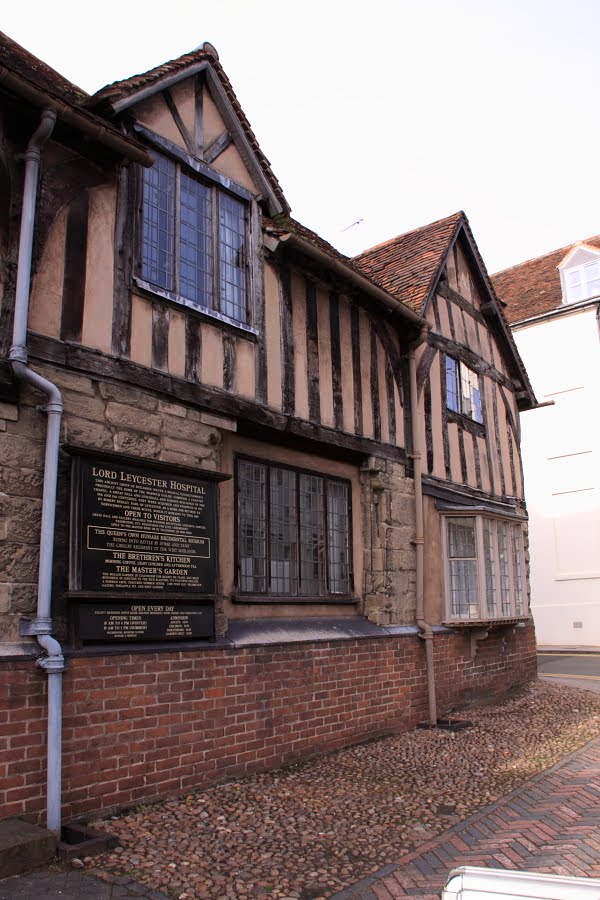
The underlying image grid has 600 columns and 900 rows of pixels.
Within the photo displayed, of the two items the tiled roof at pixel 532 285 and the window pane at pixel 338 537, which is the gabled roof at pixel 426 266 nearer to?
the window pane at pixel 338 537

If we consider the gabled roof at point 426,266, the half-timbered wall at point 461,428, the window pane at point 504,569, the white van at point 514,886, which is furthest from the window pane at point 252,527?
the white van at point 514,886

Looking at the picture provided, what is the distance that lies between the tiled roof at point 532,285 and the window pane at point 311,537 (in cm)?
1563

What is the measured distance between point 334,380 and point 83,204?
3542 millimetres

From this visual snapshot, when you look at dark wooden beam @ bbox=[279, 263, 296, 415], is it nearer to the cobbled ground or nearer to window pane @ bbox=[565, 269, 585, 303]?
the cobbled ground

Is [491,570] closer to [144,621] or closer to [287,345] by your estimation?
[287,345]

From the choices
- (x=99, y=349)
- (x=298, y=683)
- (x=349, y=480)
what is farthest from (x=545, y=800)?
(x=99, y=349)

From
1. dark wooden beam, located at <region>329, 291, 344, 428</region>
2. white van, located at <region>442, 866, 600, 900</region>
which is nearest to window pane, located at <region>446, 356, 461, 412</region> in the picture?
dark wooden beam, located at <region>329, 291, 344, 428</region>

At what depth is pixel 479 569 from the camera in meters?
10.6

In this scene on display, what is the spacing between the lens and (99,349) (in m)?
6.06

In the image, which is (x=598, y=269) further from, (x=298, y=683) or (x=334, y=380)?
(x=298, y=683)

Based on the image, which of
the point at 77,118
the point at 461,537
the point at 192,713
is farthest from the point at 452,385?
the point at 77,118

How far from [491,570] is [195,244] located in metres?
6.55

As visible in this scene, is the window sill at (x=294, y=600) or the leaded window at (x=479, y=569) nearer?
the window sill at (x=294, y=600)

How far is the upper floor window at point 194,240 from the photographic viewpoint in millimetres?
6816
